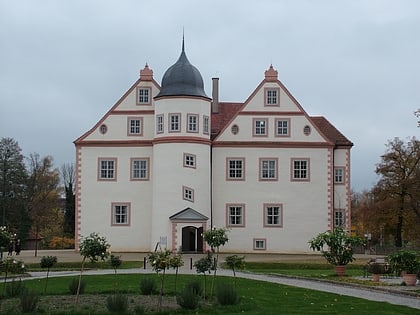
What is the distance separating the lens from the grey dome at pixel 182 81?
46812 millimetres

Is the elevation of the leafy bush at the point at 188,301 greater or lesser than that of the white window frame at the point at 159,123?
lesser

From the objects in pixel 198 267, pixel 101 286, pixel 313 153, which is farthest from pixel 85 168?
pixel 198 267

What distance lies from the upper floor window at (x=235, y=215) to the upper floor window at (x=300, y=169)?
403 cm

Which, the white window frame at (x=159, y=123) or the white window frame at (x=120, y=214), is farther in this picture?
the white window frame at (x=120, y=214)

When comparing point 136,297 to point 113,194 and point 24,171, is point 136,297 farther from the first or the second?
point 24,171

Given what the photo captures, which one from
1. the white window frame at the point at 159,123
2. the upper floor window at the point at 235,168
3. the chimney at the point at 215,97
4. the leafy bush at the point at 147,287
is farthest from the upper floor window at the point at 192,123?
the leafy bush at the point at 147,287

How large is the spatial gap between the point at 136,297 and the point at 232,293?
314cm

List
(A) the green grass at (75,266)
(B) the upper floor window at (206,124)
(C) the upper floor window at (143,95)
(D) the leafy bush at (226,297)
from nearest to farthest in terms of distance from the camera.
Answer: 1. (D) the leafy bush at (226,297)
2. (A) the green grass at (75,266)
3. (B) the upper floor window at (206,124)
4. (C) the upper floor window at (143,95)

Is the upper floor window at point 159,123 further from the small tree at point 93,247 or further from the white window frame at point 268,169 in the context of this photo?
the small tree at point 93,247

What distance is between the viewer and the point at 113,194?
1914 inches

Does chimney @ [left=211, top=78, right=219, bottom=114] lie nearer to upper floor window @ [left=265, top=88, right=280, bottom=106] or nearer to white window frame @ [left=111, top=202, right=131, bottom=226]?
upper floor window @ [left=265, top=88, right=280, bottom=106]

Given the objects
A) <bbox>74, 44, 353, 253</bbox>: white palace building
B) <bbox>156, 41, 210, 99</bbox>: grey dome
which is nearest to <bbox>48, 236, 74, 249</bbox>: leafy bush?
<bbox>74, 44, 353, 253</bbox>: white palace building

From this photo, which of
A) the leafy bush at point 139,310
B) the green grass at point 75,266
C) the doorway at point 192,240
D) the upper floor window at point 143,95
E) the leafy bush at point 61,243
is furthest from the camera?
the leafy bush at point 61,243

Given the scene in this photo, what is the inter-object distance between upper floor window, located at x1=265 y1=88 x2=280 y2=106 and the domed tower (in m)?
4.03
